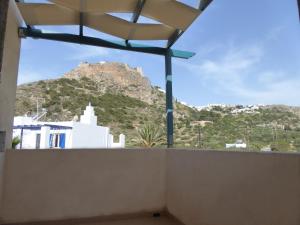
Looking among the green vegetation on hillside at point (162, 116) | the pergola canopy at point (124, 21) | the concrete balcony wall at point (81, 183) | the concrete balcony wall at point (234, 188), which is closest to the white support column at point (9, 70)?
the pergola canopy at point (124, 21)

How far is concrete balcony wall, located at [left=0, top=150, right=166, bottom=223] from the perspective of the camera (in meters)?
2.96

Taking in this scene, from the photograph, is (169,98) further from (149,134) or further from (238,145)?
(149,134)

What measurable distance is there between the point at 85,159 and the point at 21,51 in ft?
5.78

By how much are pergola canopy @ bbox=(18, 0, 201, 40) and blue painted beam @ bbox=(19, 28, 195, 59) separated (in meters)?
0.13

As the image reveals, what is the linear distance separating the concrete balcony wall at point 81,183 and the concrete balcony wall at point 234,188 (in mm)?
338

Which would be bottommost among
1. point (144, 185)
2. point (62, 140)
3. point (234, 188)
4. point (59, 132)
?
point (144, 185)

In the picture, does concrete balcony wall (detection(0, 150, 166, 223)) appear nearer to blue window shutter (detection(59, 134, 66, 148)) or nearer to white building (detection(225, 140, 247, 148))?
white building (detection(225, 140, 247, 148))

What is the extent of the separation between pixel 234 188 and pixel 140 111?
22.5 ft

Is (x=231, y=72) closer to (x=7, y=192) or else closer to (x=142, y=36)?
(x=142, y=36)

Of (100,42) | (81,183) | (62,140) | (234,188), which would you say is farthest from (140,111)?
(234,188)

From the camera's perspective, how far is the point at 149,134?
7.98m

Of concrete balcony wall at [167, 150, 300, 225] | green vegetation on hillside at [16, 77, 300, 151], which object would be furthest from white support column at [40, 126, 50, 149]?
concrete balcony wall at [167, 150, 300, 225]

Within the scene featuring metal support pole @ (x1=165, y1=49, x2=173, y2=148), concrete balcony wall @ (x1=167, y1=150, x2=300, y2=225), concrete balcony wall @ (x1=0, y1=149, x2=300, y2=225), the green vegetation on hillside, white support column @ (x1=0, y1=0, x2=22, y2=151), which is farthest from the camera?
metal support pole @ (x1=165, y1=49, x2=173, y2=148)

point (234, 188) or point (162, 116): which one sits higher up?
point (162, 116)
